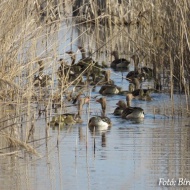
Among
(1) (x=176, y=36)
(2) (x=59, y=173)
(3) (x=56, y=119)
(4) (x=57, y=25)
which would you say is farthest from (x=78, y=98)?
(2) (x=59, y=173)

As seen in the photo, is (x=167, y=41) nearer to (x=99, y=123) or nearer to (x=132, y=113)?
(x=132, y=113)

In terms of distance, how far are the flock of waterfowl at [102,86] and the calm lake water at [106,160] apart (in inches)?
7.4

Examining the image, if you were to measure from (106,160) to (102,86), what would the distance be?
5.98 meters

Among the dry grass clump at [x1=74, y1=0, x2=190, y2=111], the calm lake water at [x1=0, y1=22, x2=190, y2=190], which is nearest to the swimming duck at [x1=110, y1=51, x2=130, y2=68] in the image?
the dry grass clump at [x1=74, y1=0, x2=190, y2=111]

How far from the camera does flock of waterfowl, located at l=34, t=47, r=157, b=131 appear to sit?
35.4 feet

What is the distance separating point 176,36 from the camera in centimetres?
1230

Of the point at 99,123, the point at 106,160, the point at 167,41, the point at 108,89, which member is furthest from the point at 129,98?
the point at 106,160

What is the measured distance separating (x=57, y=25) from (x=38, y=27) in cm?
36

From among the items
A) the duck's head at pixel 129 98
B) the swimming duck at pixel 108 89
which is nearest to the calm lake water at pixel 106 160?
the duck's head at pixel 129 98

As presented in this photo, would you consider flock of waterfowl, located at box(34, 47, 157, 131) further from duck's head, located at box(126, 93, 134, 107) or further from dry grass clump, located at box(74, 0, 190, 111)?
dry grass clump, located at box(74, 0, 190, 111)

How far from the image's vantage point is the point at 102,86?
14.4m

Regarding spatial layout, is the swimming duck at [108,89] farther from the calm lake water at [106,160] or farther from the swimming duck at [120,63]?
the swimming duck at [120,63]

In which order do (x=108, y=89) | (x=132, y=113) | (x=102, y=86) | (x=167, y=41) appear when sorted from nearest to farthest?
(x=132, y=113)
(x=167, y=41)
(x=108, y=89)
(x=102, y=86)

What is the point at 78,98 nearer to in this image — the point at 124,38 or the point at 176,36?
the point at 176,36
